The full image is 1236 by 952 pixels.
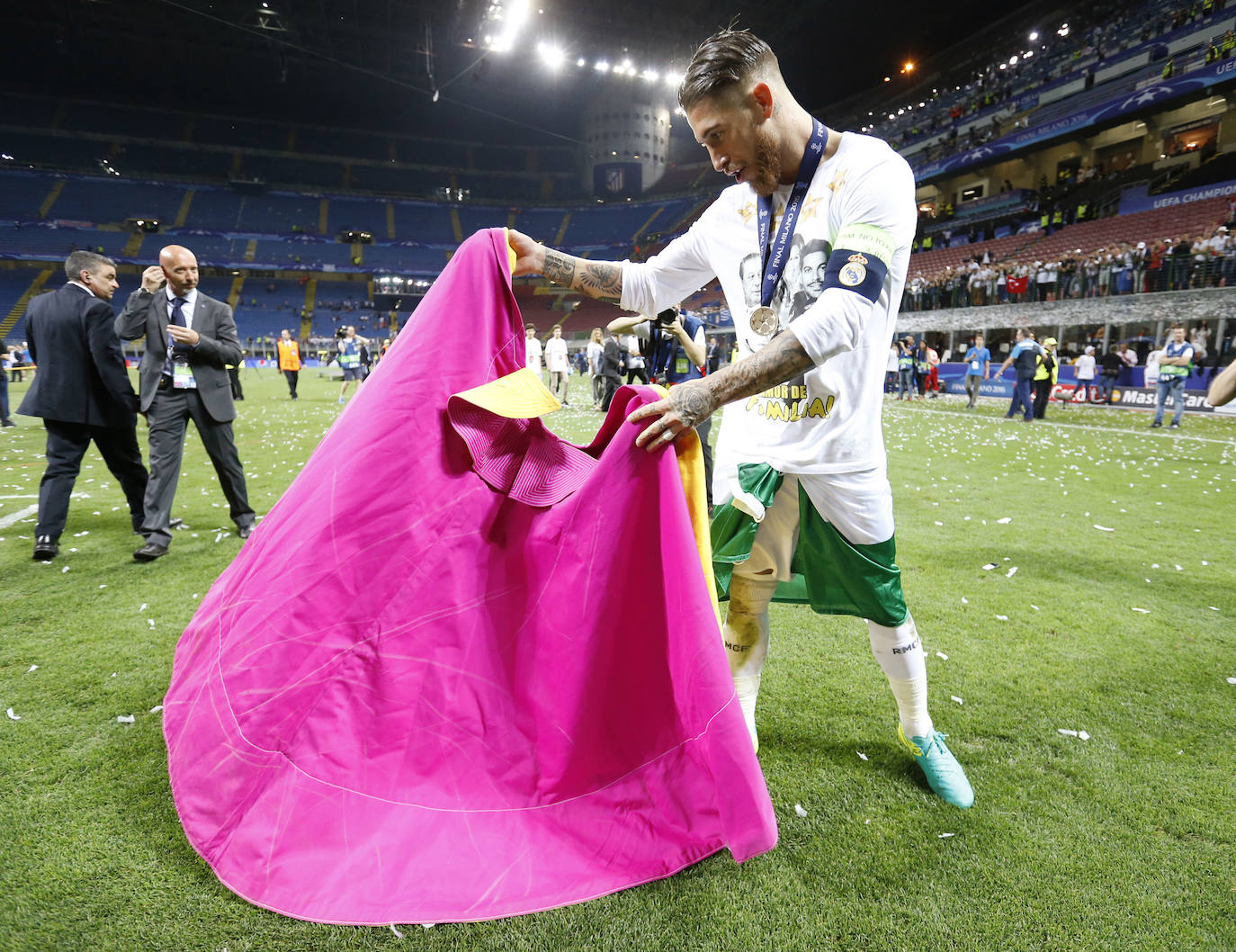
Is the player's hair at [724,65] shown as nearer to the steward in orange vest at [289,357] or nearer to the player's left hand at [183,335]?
the player's left hand at [183,335]

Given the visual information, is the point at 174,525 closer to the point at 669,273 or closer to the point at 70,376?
the point at 70,376

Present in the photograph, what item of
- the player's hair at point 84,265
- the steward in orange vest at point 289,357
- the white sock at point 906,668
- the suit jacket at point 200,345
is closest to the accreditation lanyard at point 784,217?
the white sock at point 906,668

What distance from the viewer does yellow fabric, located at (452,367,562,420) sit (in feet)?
5.83

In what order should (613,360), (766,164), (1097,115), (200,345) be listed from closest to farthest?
(766,164) → (200,345) → (613,360) → (1097,115)

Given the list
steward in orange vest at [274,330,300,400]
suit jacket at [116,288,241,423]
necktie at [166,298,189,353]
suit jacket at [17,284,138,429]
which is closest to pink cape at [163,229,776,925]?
suit jacket at [116,288,241,423]

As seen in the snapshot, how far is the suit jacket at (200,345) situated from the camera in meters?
4.16

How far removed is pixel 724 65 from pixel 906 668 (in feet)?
6.17

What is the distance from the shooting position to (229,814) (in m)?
1.64

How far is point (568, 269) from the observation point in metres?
2.19

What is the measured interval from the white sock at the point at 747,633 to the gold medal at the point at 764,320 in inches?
A: 31.5

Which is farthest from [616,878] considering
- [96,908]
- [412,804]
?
[96,908]

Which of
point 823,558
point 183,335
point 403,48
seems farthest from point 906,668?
point 403,48

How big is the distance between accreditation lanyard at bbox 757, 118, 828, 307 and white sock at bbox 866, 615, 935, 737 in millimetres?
1153

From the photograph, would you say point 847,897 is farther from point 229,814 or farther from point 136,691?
point 136,691
